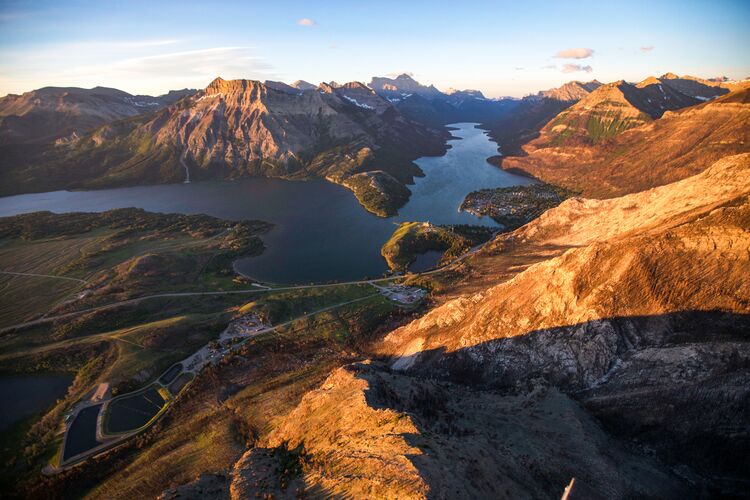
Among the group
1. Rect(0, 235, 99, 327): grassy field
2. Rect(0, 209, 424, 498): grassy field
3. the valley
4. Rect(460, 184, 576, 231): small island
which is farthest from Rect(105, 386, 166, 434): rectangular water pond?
Rect(460, 184, 576, 231): small island

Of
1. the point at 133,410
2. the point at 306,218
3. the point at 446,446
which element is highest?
the point at 306,218

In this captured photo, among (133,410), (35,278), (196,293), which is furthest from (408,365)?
(35,278)

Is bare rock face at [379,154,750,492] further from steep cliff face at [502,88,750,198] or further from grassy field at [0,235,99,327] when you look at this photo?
steep cliff face at [502,88,750,198]

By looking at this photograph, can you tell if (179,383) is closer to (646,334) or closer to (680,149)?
(646,334)

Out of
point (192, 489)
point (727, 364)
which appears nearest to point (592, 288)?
point (727, 364)

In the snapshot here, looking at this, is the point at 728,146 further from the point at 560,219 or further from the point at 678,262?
the point at 678,262

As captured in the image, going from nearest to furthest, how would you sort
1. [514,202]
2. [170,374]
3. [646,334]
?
[646,334] < [170,374] < [514,202]

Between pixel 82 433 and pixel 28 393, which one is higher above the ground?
pixel 28 393
